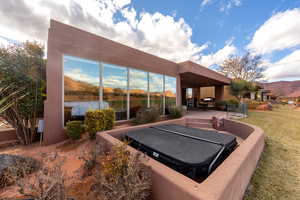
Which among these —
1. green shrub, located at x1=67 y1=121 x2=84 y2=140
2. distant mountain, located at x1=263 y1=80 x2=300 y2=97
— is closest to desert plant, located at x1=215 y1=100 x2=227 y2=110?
green shrub, located at x1=67 y1=121 x2=84 y2=140

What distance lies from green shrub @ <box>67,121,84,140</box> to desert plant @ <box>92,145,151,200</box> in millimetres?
3080

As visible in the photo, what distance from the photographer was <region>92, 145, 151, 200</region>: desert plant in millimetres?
1342

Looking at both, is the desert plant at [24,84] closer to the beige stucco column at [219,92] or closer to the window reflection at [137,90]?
the window reflection at [137,90]

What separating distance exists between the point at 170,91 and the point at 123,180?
7.83m

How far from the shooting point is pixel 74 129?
4.07m

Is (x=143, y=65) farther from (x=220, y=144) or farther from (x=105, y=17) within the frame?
(x=220, y=144)

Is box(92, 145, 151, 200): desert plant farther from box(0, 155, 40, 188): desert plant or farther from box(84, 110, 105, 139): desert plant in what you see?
box(84, 110, 105, 139): desert plant

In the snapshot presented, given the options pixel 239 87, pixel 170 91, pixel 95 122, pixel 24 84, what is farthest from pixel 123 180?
pixel 239 87

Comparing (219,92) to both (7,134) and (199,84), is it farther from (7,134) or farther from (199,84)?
(7,134)

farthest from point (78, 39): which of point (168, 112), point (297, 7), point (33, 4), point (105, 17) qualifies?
point (297, 7)

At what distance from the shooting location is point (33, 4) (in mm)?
4426

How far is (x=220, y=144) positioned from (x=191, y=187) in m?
2.03

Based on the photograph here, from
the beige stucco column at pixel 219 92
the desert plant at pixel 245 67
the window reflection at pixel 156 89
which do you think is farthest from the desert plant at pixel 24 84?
the desert plant at pixel 245 67

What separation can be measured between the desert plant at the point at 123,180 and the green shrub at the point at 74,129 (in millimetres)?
3080
